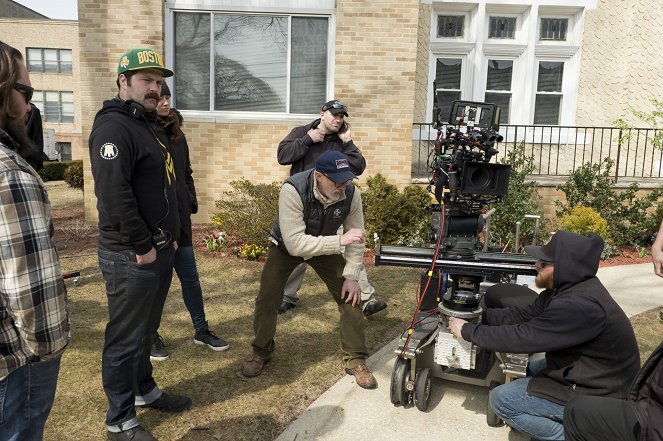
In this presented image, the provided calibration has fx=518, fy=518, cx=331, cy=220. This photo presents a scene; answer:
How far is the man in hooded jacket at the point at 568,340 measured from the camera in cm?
285

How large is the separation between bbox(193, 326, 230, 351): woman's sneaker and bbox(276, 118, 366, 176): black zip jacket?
174cm

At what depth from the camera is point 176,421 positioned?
11.4 ft

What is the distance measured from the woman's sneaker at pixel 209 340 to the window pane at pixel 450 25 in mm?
8994

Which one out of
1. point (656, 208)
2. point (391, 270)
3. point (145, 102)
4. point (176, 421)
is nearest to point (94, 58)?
point (391, 270)

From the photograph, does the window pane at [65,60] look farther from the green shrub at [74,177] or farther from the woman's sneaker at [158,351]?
the woman's sneaker at [158,351]

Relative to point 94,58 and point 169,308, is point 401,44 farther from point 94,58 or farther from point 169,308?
point 169,308

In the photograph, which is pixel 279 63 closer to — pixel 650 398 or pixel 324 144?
pixel 324 144

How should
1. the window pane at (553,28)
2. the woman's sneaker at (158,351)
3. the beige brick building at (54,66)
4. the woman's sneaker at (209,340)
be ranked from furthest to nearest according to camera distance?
the beige brick building at (54,66), the window pane at (553,28), the woman's sneaker at (209,340), the woman's sneaker at (158,351)

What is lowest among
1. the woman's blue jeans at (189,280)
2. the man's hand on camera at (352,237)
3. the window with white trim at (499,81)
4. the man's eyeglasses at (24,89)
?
the woman's blue jeans at (189,280)

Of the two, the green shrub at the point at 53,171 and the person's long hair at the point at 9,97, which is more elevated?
the person's long hair at the point at 9,97

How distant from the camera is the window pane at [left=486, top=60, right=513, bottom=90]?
37.7ft

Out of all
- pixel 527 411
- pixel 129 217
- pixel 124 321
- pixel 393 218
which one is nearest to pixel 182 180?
pixel 129 217

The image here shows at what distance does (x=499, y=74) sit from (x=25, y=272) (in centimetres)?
1136

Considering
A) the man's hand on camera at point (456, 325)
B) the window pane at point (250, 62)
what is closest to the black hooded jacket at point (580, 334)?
the man's hand on camera at point (456, 325)
